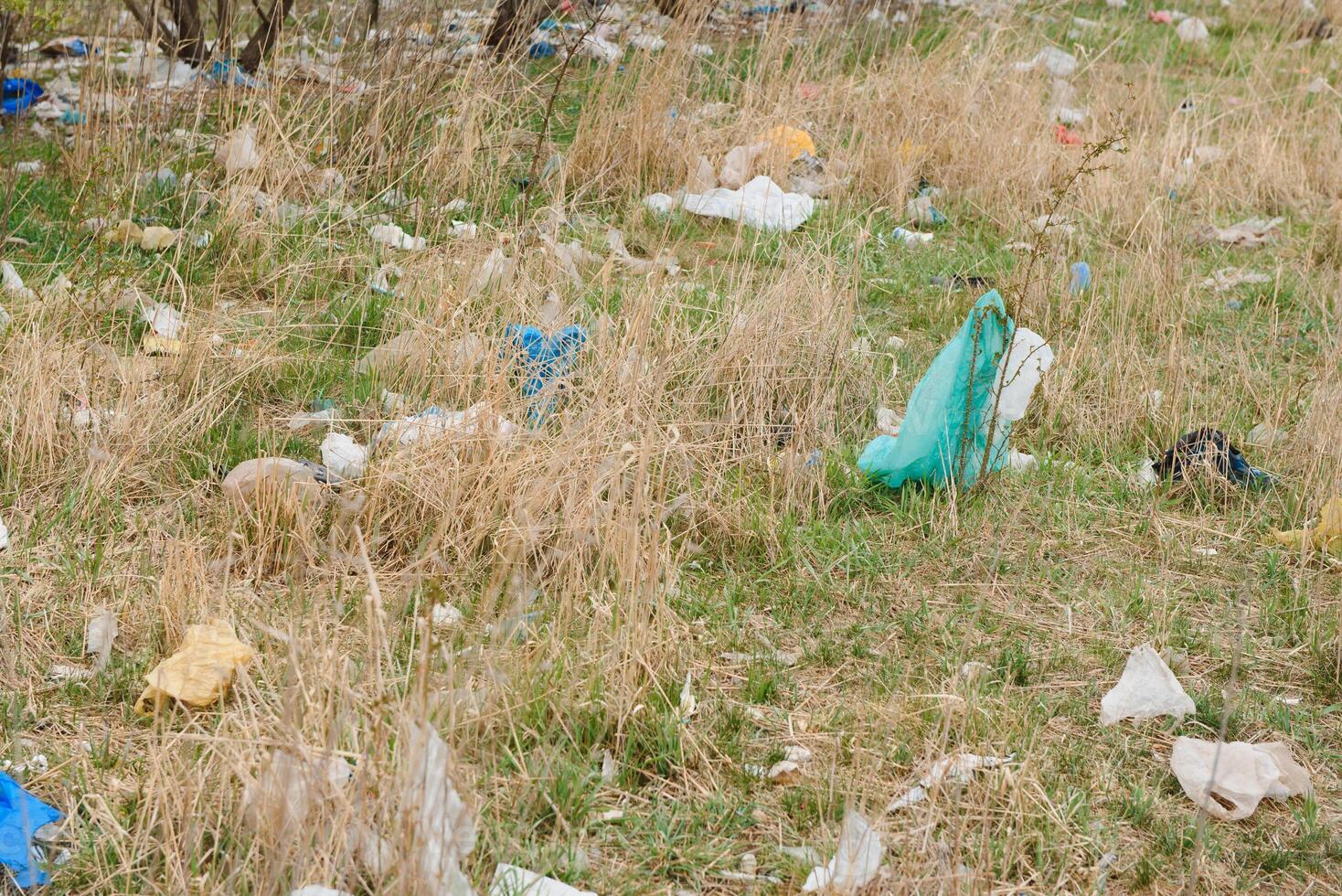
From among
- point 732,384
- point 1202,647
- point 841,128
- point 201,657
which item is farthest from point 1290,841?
point 841,128

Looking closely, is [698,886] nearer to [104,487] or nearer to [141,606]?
[141,606]

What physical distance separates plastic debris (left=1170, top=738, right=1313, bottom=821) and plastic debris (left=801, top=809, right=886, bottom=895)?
64 cm

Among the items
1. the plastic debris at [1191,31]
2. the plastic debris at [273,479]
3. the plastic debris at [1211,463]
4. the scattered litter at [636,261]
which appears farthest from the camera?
the plastic debris at [1191,31]

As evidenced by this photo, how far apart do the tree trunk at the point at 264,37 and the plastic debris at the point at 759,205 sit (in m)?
1.66

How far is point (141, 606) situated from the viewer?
8.05 ft

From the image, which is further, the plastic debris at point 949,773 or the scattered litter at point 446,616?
the scattered litter at point 446,616

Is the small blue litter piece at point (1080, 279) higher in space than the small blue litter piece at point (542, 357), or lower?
higher

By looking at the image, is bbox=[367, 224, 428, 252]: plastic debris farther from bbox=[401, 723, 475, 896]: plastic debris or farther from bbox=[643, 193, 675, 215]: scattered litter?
bbox=[401, 723, 475, 896]: plastic debris

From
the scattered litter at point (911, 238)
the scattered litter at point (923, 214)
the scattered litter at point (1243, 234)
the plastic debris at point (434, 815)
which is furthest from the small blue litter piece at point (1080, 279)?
the plastic debris at point (434, 815)

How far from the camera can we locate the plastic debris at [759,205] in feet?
15.2

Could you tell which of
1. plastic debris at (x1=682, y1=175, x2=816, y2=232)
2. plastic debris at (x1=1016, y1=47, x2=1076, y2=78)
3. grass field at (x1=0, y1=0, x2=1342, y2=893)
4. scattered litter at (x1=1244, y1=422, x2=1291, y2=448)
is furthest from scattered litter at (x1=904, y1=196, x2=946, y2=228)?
scattered litter at (x1=1244, y1=422, x2=1291, y2=448)

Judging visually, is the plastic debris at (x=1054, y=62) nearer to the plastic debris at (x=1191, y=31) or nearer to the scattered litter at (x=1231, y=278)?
the plastic debris at (x=1191, y=31)

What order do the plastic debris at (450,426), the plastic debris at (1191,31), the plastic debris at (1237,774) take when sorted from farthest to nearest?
the plastic debris at (1191,31) < the plastic debris at (450,426) < the plastic debris at (1237,774)

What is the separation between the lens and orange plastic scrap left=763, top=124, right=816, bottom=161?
4980 mm
